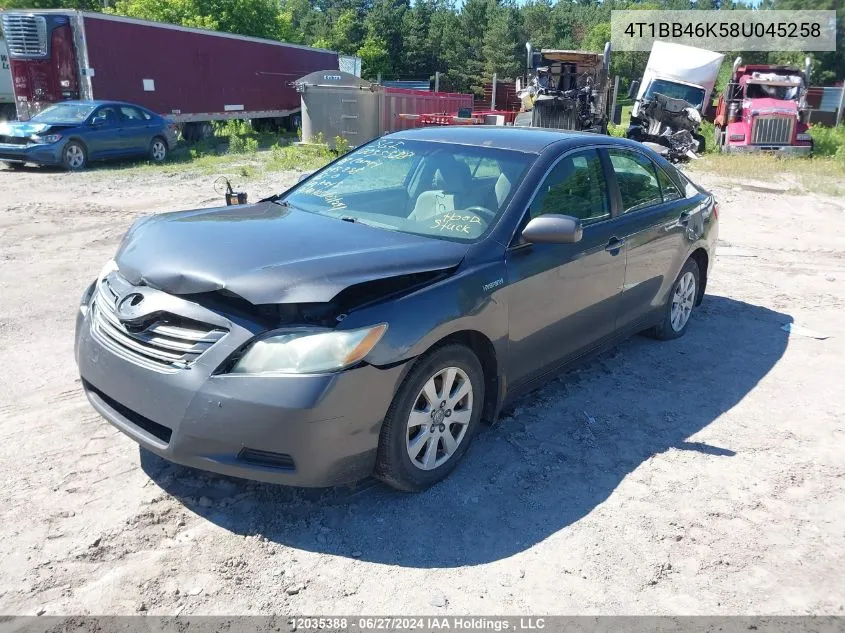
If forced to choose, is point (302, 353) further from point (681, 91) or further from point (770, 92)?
point (770, 92)

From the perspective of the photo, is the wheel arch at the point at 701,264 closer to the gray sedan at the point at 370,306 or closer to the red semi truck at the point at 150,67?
the gray sedan at the point at 370,306

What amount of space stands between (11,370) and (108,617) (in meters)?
2.71

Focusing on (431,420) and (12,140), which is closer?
(431,420)

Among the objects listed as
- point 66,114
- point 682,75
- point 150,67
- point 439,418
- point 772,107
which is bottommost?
point 439,418

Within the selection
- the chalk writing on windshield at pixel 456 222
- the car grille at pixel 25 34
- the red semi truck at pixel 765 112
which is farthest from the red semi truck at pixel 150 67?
the chalk writing on windshield at pixel 456 222

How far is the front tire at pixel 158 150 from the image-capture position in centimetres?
1665

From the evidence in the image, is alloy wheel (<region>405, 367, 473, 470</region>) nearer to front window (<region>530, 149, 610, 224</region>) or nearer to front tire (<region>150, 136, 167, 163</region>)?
front window (<region>530, 149, 610, 224</region>)

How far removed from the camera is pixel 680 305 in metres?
5.79

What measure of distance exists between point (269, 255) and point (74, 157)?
543 inches

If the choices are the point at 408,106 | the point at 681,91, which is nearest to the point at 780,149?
the point at 681,91

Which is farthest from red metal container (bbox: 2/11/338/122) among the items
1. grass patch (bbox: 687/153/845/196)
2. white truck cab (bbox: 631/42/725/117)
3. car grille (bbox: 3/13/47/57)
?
grass patch (bbox: 687/153/845/196)

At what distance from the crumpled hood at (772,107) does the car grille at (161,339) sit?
2214cm

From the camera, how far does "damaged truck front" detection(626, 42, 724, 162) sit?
70.9 feet

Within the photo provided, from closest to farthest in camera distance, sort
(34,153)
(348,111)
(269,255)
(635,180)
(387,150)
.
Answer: (269,255), (387,150), (635,180), (34,153), (348,111)
